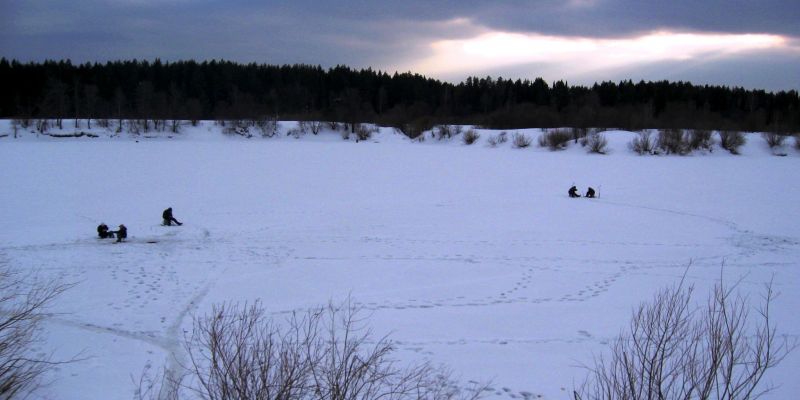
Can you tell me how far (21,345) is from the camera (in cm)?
512

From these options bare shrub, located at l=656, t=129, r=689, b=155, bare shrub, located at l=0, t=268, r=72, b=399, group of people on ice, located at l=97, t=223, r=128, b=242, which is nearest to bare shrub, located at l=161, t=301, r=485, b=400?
bare shrub, located at l=0, t=268, r=72, b=399

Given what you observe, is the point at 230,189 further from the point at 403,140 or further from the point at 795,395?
the point at 403,140

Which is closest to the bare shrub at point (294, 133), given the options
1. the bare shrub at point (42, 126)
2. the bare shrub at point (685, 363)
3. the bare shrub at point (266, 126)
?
the bare shrub at point (266, 126)

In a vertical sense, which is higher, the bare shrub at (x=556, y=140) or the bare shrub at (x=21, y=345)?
the bare shrub at (x=556, y=140)

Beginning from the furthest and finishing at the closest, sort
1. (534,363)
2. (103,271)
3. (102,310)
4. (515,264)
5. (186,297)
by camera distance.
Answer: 1. (515,264)
2. (103,271)
3. (186,297)
4. (102,310)
5. (534,363)

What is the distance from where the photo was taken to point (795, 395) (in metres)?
6.74

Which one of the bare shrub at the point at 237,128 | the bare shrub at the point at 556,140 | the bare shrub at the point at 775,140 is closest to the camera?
the bare shrub at the point at 775,140

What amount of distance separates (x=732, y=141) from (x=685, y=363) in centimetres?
5128

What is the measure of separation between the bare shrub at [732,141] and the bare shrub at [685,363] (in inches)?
1749

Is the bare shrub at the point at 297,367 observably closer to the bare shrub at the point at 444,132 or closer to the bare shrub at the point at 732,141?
the bare shrub at the point at 732,141

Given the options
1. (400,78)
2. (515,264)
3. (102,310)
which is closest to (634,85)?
(400,78)

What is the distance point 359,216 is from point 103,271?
10374 mm

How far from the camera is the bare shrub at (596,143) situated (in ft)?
158

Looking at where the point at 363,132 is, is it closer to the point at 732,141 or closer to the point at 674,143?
the point at 674,143
